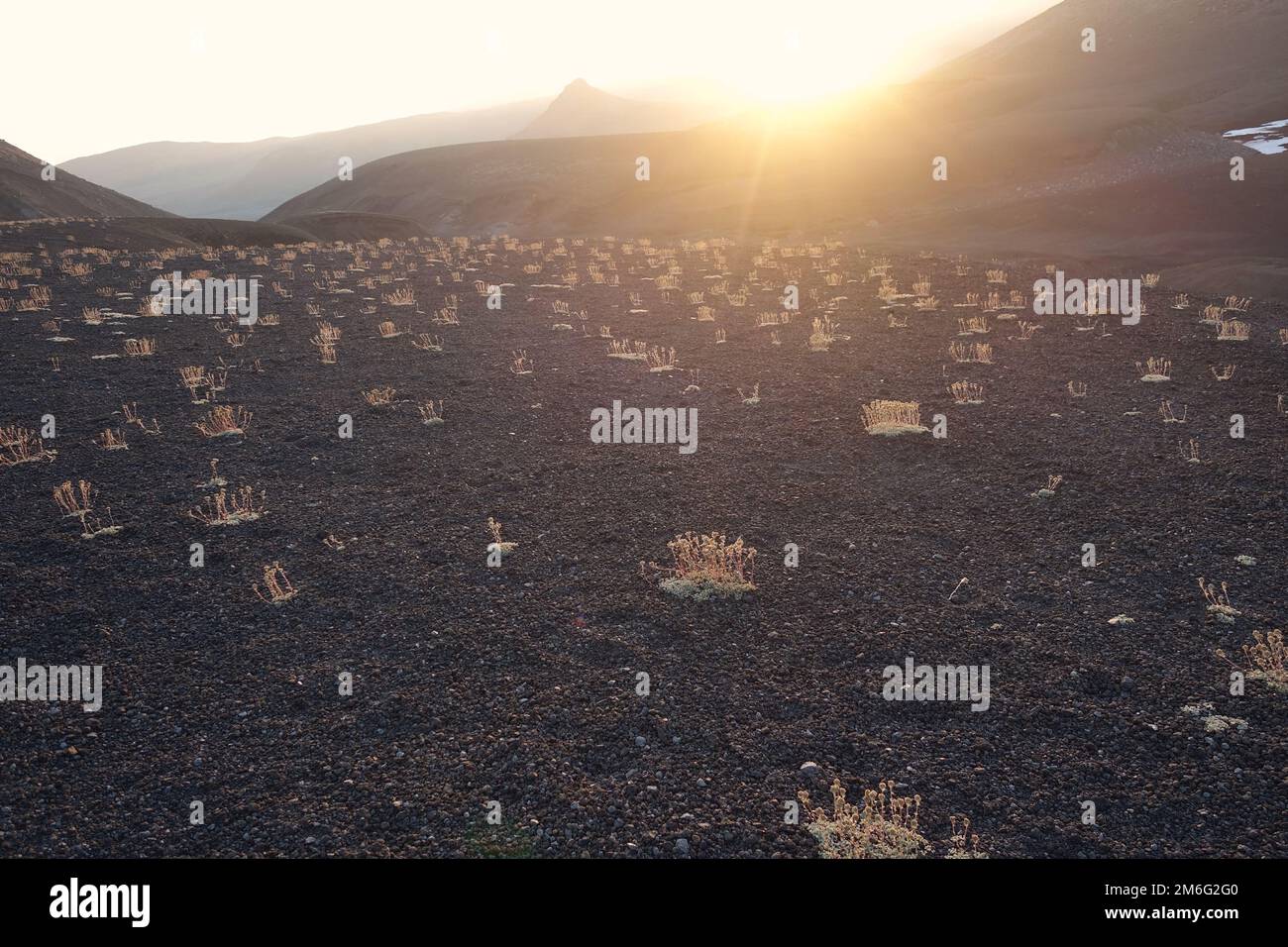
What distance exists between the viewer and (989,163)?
2160 inches

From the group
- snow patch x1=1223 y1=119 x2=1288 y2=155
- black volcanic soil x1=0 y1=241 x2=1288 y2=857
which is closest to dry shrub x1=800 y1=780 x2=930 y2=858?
black volcanic soil x1=0 y1=241 x2=1288 y2=857

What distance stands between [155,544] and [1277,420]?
52.7ft

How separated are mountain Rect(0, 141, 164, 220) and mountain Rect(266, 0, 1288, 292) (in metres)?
22.1

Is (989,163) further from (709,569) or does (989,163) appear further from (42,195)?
(42,195)

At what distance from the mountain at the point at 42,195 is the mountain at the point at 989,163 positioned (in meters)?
22.1

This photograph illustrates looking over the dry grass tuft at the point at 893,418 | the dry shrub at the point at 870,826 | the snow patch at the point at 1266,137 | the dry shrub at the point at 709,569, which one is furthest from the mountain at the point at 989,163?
the dry shrub at the point at 870,826

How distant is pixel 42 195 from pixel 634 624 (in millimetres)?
76748

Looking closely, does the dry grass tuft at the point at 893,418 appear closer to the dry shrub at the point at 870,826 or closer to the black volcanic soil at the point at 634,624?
the black volcanic soil at the point at 634,624

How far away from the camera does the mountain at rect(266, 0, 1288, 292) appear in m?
39.8

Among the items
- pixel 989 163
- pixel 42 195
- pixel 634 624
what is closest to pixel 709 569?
pixel 634 624

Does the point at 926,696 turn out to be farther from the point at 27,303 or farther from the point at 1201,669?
the point at 27,303

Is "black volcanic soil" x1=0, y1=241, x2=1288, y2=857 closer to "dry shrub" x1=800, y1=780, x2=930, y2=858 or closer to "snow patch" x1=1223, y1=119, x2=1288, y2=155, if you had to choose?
"dry shrub" x1=800, y1=780, x2=930, y2=858

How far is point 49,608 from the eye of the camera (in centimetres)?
748
